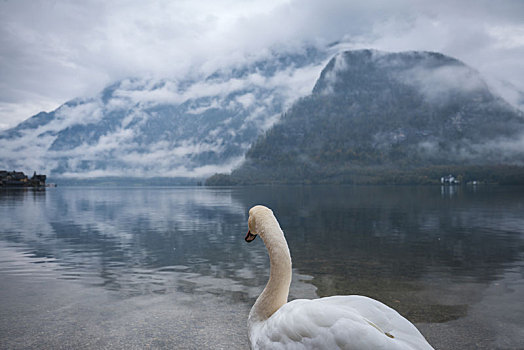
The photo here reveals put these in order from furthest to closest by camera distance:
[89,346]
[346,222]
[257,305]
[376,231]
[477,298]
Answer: [346,222]
[376,231]
[477,298]
[89,346]
[257,305]

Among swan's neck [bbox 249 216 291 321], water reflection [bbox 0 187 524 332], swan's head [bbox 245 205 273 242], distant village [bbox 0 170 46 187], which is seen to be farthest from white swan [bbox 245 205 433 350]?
distant village [bbox 0 170 46 187]

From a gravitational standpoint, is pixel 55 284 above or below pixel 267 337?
below

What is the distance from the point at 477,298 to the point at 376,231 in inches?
622

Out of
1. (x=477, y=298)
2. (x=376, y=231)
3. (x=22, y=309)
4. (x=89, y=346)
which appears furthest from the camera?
(x=376, y=231)

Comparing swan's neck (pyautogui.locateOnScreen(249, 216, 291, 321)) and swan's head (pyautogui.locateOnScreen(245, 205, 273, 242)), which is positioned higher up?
swan's head (pyautogui.locateOnScreen(245, 205, 273, 242))

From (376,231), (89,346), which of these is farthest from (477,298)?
(376,231)

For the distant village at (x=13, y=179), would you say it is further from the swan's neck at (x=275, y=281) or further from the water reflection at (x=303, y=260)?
the swan's neck at (x=275, y=281)

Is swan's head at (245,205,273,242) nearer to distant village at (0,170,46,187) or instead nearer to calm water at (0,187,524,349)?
calm water at (0,187,524,349)

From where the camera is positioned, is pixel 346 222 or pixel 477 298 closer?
pixel 477 298

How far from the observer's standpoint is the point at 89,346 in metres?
7.71

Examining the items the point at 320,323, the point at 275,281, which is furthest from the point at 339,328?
the point at 275,281

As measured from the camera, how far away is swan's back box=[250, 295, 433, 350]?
13.1 ft

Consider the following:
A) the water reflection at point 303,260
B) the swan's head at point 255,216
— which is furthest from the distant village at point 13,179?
the swan's head at point 255,216

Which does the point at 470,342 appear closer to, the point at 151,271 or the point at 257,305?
the point at 257,305
